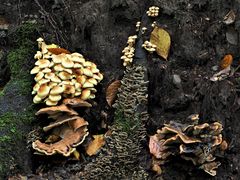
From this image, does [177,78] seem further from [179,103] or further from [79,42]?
[79,42]

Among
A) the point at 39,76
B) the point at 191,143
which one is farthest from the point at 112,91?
the point at 191,143

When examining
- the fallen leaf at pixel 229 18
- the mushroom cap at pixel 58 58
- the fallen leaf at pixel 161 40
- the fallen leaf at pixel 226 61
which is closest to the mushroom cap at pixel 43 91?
the mushroom cap at pixel 58 58

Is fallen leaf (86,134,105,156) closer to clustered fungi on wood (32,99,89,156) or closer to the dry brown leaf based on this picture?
clustered fungi on wood (32,99,89,156)

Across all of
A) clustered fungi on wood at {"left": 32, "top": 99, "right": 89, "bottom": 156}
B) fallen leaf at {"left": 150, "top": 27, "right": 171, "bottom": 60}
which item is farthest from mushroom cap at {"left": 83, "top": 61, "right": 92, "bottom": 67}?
fallen leaf at {"left": 150, "top": 27, "right": 171, "bottom": 60}

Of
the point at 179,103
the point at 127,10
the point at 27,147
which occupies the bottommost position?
the point at 27,147

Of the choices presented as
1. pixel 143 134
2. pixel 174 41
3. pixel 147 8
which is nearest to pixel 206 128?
pixel 143 134

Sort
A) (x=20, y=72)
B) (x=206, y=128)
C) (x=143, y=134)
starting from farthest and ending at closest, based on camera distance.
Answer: (x=20, y=72) < (x=143, y=134) < (x=206, y=128)

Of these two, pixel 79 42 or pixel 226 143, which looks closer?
pixel 226 143
